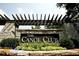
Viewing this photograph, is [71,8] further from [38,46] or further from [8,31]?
[8,31]

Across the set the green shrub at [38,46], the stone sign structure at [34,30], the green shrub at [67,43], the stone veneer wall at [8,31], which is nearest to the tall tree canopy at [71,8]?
the stone sign structure at [34,30]

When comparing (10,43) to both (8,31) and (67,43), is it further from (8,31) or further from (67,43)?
(67,43)

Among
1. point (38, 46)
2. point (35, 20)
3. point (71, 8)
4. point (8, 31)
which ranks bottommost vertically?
point (38, 46)

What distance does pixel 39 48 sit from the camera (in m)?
3.88

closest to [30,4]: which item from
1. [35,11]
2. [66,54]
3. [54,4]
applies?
[35,11]

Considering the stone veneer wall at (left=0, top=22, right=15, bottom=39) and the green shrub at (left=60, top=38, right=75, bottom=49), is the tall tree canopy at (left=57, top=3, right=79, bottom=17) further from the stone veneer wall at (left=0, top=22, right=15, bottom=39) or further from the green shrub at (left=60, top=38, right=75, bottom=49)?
the stone veneer wall at (left=0, top=22, right=15, bottom=39)

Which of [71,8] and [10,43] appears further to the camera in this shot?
[71,8]

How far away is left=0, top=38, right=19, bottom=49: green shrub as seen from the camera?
3.86 m

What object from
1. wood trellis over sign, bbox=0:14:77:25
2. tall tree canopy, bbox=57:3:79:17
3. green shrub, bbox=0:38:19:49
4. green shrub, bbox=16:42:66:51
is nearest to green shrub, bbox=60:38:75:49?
green shrub, bbox=16:42:66:51

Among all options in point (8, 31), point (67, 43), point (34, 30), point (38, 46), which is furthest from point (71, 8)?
point (8, 31)

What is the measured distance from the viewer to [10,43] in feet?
12.7

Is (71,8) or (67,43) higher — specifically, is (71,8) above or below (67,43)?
above

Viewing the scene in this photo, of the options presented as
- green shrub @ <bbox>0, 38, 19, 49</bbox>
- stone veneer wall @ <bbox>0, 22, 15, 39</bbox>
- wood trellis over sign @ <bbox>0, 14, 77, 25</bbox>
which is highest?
wood trellis over sign @ <bbox>0, 14, 77, 25</bbox>

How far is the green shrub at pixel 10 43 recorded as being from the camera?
12.7 feet
